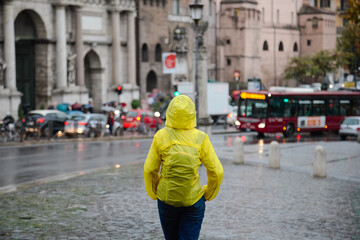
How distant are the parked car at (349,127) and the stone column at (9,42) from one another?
20.7 metres

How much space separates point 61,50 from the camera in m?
50.5

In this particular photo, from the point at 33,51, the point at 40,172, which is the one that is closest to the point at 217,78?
the point at 33,51

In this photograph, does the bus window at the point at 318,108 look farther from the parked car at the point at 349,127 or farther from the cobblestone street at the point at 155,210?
the cobblestone street at the point at 155,210

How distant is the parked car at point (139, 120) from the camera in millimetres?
41875

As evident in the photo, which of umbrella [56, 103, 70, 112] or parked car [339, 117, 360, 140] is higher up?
umbrella [56, 103, 70, 112]

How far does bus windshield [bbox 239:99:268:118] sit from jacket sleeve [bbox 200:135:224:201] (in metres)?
32.1

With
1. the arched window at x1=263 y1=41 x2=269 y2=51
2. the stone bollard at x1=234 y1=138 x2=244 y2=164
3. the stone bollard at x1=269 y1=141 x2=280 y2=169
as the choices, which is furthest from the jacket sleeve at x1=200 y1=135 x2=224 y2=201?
the arched window at x1=263 y1=41 x2=269 y2=51

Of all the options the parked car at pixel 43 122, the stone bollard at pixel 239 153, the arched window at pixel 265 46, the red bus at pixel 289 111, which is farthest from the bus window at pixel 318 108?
the arched window at pixel 265 46

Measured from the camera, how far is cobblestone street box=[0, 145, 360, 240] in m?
11.3

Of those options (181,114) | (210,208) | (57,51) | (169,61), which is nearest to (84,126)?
(169,61)

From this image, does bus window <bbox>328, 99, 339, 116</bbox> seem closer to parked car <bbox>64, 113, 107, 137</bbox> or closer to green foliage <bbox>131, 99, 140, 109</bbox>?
parked car <bbox>64, 113, 107, 137</bbox>

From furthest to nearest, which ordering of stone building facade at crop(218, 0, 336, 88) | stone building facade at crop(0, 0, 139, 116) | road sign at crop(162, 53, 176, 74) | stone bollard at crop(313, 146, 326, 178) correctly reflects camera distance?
stone building facade at crop(218, 0, 336, 88)
road sign at crop(162, 53, 176, 74)
stone building facade at crop(0, 0, 139, 116)
stone bollard at crop(313, 146, 326, 178)

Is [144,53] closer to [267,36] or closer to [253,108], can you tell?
[267,36]

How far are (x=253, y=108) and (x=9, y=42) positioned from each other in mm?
16442
